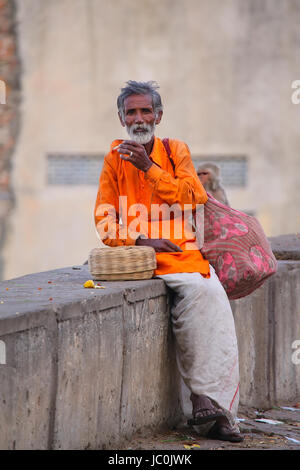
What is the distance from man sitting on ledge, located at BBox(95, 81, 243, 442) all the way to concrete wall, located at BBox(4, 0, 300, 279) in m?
8.52

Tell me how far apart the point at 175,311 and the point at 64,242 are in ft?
29.3

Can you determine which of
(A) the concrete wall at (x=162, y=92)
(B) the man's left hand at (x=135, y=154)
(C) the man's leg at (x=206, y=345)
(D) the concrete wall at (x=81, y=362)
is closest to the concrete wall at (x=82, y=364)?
(D) the concrete wall at (x=81, y=362)

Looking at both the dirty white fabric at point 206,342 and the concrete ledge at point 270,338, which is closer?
the dirty white fabric at point 206,342

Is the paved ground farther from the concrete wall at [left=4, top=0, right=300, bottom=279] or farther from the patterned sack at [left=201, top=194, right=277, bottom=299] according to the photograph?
the concrete wall at [left=4, top=0, right=300, bottom=279]

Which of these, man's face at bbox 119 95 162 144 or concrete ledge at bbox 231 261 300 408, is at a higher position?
man's face at bbox 119 95 162 144

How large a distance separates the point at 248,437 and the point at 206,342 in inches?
21.6

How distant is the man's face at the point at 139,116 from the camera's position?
14.7 ft

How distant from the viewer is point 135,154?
433cm

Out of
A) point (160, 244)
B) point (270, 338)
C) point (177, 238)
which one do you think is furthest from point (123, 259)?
point (270, 338)

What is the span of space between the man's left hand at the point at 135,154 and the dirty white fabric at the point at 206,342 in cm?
58

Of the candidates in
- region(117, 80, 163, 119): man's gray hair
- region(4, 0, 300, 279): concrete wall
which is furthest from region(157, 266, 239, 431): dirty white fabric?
region(4, 0, 300, 279): concrete wall

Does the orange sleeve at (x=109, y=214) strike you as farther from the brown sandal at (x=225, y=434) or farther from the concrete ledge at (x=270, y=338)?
the concrete ledge at (x=270, y=338)

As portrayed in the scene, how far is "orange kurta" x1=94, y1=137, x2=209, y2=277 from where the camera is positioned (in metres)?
4.50
